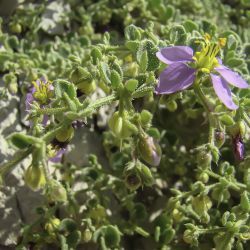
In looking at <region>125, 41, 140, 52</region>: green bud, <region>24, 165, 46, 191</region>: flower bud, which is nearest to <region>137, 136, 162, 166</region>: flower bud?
<region>24, 165, 46, 191</region>: flower bud

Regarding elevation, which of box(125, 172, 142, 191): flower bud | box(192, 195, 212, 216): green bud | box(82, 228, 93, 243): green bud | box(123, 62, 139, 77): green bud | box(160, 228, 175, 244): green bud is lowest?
box(160, 228, 175, 244): green bud

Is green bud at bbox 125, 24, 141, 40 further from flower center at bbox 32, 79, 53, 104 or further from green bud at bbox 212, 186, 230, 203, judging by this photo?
green bud at bbox 212, 186, 230, 203

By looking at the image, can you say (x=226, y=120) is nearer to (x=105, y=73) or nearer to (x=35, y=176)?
(x=105, y=73)

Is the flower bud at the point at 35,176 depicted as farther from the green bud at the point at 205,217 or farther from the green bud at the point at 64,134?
the green bud at the point at 205,217

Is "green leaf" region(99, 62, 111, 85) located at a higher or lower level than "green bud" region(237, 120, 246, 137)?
higher

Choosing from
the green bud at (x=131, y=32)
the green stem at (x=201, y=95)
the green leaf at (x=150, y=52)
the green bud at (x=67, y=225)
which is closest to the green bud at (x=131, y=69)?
the green bud at (x=131, y=32)

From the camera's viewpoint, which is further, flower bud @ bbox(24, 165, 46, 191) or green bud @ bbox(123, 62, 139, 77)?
green bud @ bbox(123, 62, 139, 77)

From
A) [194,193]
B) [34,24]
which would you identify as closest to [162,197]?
[194,193]

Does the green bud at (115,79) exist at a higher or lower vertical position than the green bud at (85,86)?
higher
